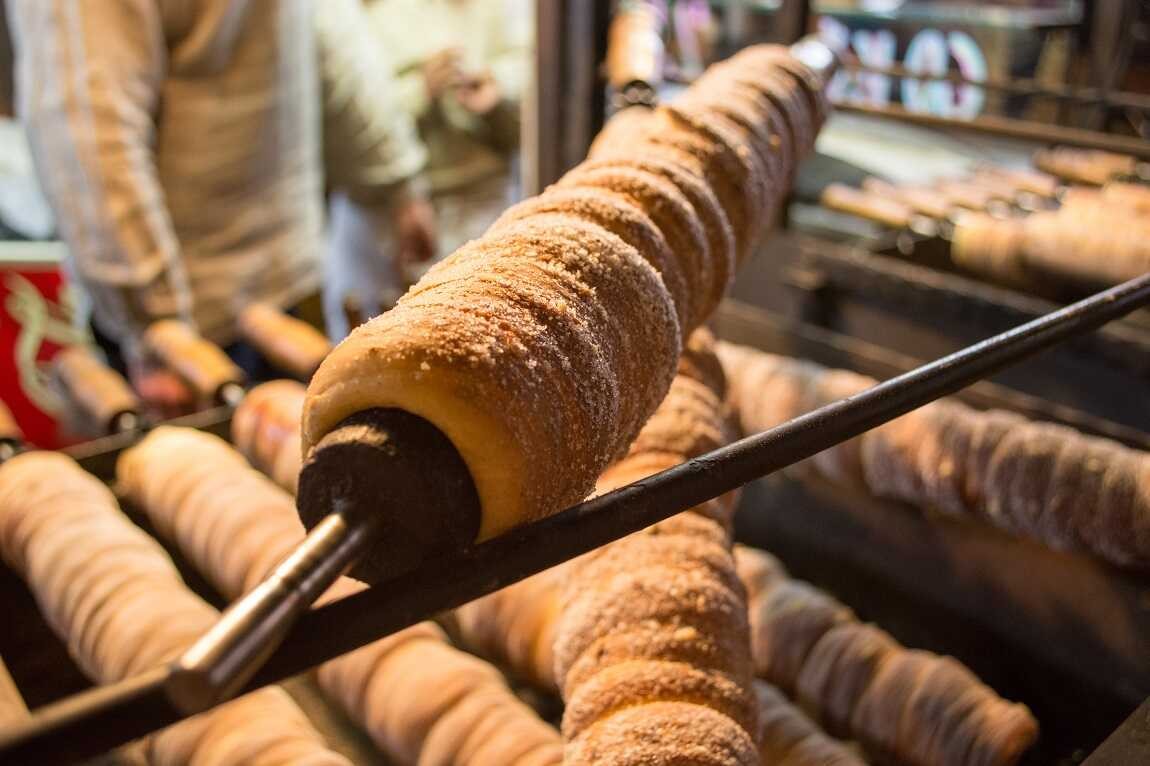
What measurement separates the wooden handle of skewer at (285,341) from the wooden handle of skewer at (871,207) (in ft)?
3.98

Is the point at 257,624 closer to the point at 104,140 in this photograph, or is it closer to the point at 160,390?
the point at 160,390

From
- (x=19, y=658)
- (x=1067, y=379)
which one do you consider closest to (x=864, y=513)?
(x=1067, y=379)

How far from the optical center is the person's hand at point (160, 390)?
164 cm

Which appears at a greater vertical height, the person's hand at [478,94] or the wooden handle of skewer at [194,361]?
the person's hand at [478,94]

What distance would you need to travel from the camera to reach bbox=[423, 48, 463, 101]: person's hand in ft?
10.6

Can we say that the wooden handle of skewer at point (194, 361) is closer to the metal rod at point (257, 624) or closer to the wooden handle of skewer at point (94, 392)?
the wooden handle of skewer at point (94, 392)

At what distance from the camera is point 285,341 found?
1597 millimetres

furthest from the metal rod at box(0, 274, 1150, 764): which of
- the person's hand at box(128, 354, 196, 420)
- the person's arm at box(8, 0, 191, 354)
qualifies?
the person's arm at box(8, 0, 191, 354)

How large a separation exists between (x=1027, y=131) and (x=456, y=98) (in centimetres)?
209

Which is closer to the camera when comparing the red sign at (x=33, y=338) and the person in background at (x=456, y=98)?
the red sign at (x=33, y=338)

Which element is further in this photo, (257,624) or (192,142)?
(192,142)

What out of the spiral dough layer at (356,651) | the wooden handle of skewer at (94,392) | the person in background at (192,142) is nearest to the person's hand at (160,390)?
the person in background at (192,142)

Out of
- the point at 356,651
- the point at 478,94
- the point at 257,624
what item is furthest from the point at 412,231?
the point at 257,624

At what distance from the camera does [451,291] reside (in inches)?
18.9
